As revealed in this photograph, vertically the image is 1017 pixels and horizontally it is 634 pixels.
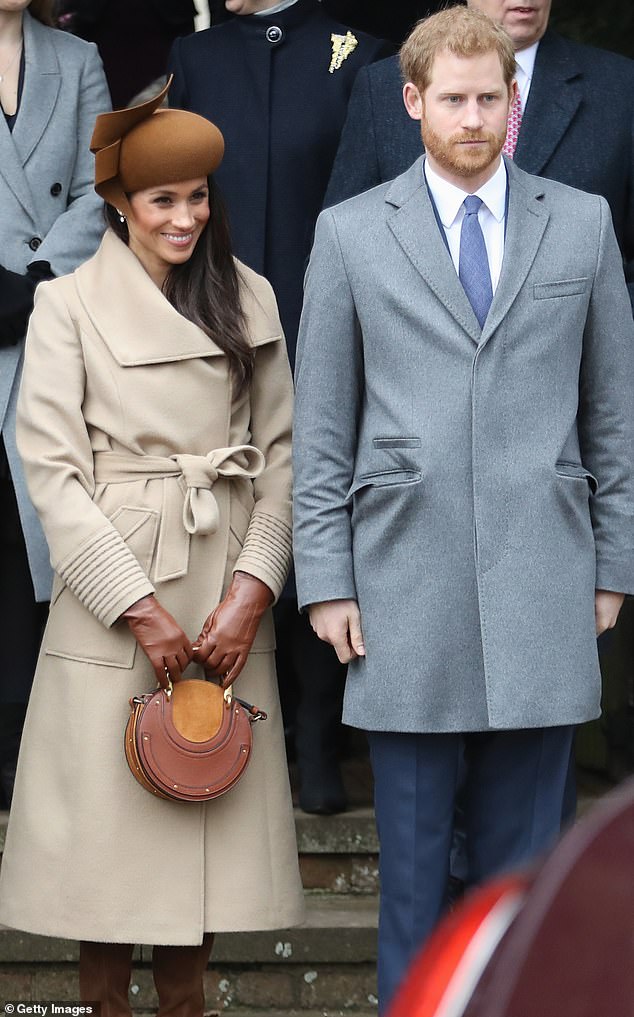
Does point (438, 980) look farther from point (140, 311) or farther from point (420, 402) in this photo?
point (140, 311)

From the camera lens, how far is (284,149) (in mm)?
3895

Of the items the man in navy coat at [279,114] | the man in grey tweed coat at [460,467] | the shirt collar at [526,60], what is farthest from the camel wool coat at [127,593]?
the shirt collar at [526,60]

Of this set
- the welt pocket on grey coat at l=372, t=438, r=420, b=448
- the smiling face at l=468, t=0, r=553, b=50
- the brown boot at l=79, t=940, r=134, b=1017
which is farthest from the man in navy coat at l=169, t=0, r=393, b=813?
the welt pocket on grey coat at l=372, t=438, r=420, b=448

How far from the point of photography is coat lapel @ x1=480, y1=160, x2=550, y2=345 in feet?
8.97

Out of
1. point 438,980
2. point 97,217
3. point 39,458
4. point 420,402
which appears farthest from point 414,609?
point 438,980

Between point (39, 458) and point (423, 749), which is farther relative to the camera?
point (39, 458)

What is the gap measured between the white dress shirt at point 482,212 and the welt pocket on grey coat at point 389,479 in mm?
382

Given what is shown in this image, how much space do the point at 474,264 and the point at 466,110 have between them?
263 mm

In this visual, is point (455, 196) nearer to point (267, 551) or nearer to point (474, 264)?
point (474, 264)

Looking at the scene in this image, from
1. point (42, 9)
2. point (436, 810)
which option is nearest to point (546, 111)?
point (42, 9)

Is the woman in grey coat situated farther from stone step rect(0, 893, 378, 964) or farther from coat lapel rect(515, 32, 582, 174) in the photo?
coat lapel rect(515, 32, 582, 174)

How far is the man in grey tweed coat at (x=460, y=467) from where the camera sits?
2.73 m

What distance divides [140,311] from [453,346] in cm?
69

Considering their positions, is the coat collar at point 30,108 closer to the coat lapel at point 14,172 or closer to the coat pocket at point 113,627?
the coat lapel at point 14,172
